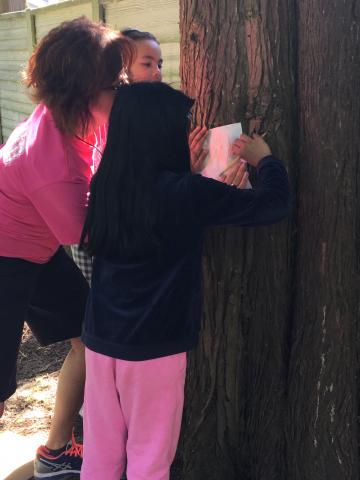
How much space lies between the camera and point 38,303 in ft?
8.99

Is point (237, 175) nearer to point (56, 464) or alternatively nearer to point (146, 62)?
point (146, 62)

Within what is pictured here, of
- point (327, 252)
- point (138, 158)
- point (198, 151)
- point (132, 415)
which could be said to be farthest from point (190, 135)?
point (132, 415)

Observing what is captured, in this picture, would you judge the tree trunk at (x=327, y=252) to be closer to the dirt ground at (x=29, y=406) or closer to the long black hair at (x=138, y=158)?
the long black hair at (x=138, y=158)

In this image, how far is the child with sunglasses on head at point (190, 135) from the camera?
6.95ft

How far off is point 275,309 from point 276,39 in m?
1.00

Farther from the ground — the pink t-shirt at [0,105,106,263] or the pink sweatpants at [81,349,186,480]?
the pink t-shirt at [0,105,106,263]

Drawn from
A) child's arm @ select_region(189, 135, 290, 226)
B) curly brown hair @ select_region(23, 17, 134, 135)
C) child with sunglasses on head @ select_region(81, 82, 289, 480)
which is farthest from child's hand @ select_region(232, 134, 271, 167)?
curly brown hair @ select_region(23, 17, 134, 135)

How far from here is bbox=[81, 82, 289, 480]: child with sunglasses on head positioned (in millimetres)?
1893

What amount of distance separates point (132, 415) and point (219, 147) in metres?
1.01

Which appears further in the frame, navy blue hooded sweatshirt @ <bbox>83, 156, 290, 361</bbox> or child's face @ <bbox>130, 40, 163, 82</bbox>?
child's face @ <bbox>130, 40, 163, 82</bbox>

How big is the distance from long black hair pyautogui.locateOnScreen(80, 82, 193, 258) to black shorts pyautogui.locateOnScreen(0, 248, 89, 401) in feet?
2.11

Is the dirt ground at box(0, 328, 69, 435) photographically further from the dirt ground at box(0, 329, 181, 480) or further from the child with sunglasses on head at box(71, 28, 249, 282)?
the child with sunglasses on head at box(71, 28, 249, 282)

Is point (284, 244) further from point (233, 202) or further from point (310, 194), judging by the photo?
point (233, 202)

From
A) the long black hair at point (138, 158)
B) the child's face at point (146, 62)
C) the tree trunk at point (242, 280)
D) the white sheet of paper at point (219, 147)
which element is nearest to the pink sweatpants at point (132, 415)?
the tree trunk at point (242, 280)
